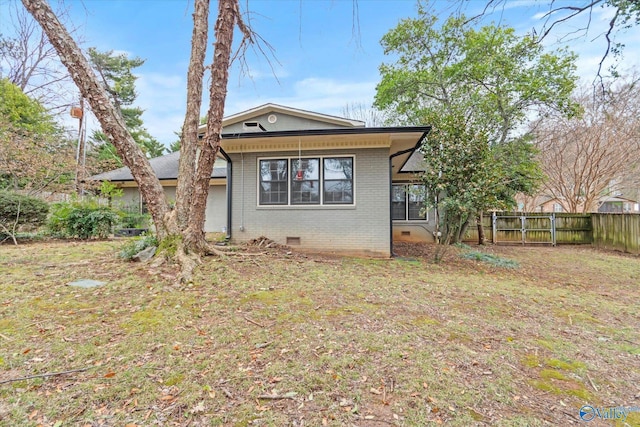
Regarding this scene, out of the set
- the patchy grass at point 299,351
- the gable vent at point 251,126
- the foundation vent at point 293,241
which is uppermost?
the gable vent at point 251,126

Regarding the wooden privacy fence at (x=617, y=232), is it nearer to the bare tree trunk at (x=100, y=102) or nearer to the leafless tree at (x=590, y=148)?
the leafless tree at (x=590, y=148)

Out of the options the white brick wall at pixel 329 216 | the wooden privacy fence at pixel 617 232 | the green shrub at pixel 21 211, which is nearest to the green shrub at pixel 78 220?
the green shrub at pixel 21 211

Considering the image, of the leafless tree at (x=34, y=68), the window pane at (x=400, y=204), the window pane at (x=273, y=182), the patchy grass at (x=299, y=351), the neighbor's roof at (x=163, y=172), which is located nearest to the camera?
the patchy grass at (x=299, y=351)

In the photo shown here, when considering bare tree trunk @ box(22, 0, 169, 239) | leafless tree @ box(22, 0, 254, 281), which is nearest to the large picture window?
leafless tree @ box(22, 0, 254, 281)

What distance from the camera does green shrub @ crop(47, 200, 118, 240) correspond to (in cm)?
869

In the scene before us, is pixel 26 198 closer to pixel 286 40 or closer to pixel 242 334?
pixel 286 40

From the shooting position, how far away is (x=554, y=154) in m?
15.4

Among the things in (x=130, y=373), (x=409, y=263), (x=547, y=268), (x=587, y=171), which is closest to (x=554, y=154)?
(x=587, y=171)

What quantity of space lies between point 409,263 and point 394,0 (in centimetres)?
533

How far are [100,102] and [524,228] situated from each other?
15.4 metres

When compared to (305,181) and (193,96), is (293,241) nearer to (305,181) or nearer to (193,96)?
(305,181)

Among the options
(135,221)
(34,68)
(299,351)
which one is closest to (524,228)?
(299,351)

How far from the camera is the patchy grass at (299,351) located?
6.15ft

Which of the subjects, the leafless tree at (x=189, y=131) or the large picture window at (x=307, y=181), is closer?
the leafless tree at (x=189, y=131)
